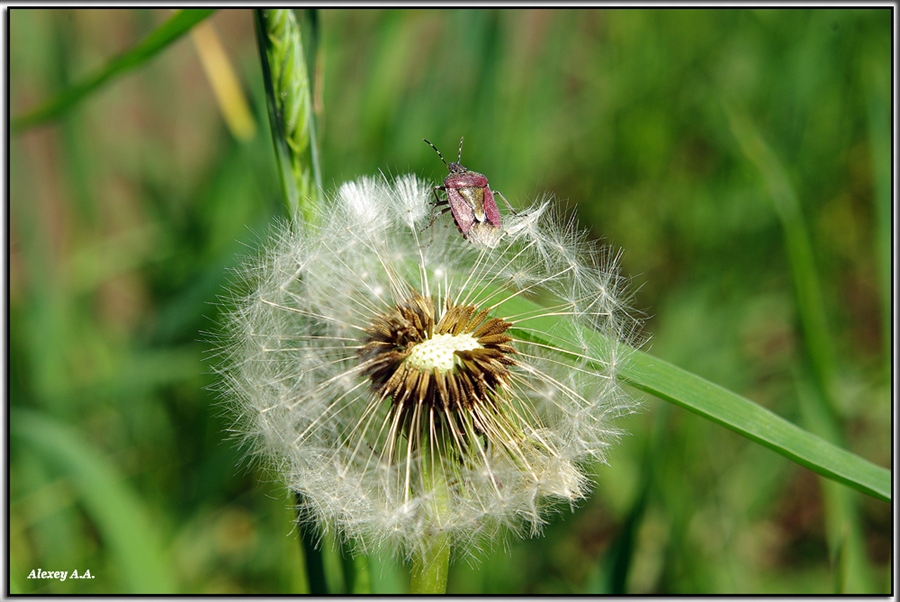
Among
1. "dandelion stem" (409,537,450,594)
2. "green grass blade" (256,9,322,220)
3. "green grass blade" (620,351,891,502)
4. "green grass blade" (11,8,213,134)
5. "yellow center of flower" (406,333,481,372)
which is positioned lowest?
"dandelion stem" (409,537,450,594)

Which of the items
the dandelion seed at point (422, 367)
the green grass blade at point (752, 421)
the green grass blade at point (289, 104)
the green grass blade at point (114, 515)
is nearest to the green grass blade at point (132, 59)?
the green grass blade at point (289, 104)

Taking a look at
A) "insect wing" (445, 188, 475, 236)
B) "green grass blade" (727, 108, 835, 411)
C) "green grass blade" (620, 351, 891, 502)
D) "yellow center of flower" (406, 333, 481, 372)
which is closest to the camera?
"green grass blade" (620, 351, 891, 502)

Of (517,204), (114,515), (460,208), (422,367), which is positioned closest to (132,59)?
(460,208)

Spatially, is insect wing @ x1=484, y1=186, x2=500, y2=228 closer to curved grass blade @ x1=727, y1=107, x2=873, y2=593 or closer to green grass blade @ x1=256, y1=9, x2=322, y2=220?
green grass blade @ x1=256, y1=9, x2=322, y2=220

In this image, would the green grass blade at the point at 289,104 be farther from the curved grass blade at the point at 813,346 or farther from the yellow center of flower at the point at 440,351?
the curved grass blade at the point at 813,346

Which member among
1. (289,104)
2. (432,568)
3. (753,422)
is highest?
(289,104)

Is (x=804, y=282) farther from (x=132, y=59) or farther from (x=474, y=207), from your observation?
(x=132, y=59)

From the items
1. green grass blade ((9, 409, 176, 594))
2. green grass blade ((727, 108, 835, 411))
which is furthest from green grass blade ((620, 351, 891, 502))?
green grass blade ((9, 409, 176, 594))
